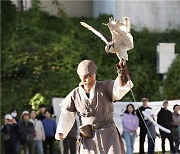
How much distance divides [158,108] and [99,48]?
6014 mm

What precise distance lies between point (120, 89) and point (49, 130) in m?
7.53

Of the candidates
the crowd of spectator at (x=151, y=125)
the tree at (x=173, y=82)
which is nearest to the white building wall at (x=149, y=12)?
the tree at (x=173, y=82)

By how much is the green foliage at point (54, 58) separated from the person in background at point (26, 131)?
4.63 meters

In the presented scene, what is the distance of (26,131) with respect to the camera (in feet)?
45.0

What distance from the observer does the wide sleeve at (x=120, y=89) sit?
682cm

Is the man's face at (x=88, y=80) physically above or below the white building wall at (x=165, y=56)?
above

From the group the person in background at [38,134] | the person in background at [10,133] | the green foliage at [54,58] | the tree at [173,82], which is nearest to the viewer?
the person in background at [10,133]

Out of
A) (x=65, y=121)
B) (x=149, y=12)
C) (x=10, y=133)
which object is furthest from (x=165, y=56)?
(x=65, y=121)

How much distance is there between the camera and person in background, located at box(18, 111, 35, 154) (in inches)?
539

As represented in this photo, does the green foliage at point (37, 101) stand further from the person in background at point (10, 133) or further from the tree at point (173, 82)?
the person in background at point (10, 133)

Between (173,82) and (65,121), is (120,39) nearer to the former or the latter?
(65,121)

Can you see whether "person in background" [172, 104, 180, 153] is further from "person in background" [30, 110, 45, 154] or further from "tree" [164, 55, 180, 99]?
"tree" [164, 55, 180, 99]

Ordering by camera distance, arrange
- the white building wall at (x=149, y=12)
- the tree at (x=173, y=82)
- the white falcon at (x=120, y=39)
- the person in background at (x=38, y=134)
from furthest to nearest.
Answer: the white building wall at (x=149, y=12) → the tree at (x=173, y=82) → the person in background at (x=38, y=134) → the white falcon at (x=120, y=39)

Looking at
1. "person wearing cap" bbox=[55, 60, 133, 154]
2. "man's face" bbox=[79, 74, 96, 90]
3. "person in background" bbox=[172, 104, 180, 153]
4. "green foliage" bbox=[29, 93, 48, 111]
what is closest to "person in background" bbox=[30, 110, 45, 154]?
"person in background" bbox=[172, 104, 180, 153]
